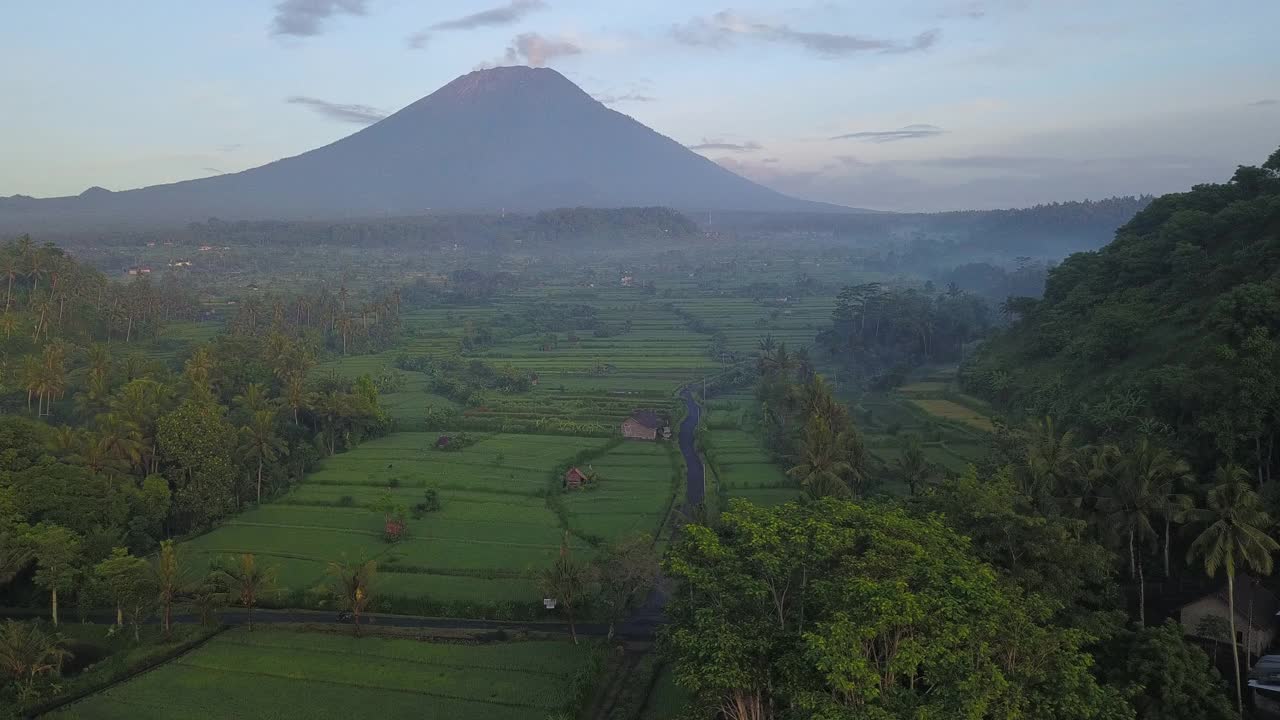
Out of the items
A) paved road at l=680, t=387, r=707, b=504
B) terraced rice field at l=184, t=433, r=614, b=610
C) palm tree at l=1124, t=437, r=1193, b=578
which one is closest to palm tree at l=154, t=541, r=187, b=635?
terraced rice field at l=184, t=433, r=614, b=610

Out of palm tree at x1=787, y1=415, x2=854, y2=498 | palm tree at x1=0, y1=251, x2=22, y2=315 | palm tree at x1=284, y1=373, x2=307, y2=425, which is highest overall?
palm tree at x1=0, y1=251, x2=22, y2=315

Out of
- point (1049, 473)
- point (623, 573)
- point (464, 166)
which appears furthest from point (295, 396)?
point (464, 166)

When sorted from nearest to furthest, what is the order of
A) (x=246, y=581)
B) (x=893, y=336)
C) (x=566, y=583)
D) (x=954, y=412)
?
1. (x=566, y=583)
2. (x=246, y=581)
3. (x=954, y=412)
4. (x=893, y=336)

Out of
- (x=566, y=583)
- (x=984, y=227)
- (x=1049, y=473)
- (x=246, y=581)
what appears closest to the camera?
(x=1049, y=473)

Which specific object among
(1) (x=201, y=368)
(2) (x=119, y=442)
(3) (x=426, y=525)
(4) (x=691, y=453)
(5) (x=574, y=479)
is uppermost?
(1) (x=201, y=368)

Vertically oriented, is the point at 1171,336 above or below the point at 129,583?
above

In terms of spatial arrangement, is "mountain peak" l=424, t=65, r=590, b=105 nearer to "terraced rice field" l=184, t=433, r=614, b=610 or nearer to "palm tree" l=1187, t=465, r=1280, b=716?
"terraced rice field" l=184, t=433, r=614, b=610

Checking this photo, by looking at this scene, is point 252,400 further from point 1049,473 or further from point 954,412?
point 954,412
